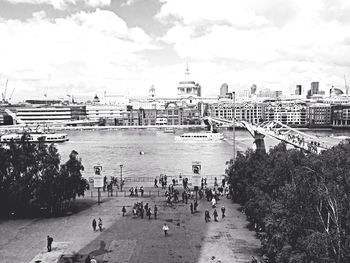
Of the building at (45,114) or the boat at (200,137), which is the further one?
the building at (45,114)

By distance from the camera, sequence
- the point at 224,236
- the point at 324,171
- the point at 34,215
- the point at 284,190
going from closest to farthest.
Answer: the point at 284,190 → the point at 324,171 → the point at 224,236 → the point at 34,215

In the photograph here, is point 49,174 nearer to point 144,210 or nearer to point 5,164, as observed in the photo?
point 5,164

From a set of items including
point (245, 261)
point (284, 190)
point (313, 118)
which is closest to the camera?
point (284, 190)

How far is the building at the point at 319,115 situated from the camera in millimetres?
108062

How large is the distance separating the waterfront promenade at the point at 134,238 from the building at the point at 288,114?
10001 cm

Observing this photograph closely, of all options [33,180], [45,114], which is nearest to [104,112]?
[45,114]

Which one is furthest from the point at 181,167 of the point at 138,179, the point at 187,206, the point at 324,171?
the point at 324,171

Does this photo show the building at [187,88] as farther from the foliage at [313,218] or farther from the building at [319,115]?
the foliage at [313,218]

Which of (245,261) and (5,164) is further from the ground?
(5,164)

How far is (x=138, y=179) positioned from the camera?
91.3 feet

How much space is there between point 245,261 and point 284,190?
3.39 metres

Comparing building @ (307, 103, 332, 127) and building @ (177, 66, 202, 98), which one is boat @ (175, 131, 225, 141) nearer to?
building @ (307, 103, 332, 127)

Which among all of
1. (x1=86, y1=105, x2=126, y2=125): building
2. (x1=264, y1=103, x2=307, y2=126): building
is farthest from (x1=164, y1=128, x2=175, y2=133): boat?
(x1=264, y1=103, x2=307, y2=126): building

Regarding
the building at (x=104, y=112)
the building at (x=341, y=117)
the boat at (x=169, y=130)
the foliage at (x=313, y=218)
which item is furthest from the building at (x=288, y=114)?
the foliage at (x=313, y=218)
